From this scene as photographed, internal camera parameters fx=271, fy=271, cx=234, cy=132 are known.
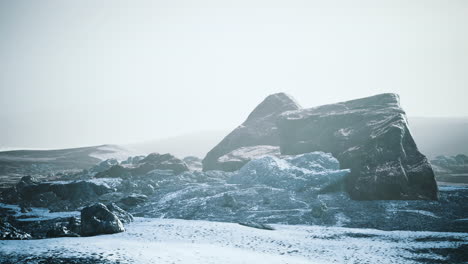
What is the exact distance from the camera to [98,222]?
43.5ft

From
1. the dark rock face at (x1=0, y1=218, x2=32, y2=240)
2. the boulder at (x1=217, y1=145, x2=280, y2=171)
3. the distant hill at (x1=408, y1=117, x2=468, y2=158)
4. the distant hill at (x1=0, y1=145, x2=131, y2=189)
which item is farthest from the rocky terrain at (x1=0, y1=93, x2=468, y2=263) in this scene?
the distant hill at (x1=0, y1=145, x2=131, y2=189)

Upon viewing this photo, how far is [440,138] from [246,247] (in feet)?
277

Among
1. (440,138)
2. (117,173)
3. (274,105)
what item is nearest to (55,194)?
(117,173)

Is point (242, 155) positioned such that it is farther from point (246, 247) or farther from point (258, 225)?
point (246, 247)

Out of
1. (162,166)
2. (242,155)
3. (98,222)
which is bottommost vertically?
(98,222)

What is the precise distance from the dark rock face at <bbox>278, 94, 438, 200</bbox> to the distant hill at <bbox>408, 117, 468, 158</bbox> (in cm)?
3783

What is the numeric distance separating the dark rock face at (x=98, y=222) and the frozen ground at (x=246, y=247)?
2.18 ft

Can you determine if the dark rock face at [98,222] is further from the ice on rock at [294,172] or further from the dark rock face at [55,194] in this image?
the ice on rock at [294,172]

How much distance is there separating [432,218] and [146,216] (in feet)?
56.7

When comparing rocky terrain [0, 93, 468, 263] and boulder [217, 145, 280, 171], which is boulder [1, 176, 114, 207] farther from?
boulder [217, 145, 280, 171]

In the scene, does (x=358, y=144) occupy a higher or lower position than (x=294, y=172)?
higher

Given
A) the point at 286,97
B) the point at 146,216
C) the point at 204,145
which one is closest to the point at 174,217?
the point at 146,216

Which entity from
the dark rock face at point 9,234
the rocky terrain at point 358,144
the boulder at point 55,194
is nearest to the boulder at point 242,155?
the rocky terrain at point 358,144

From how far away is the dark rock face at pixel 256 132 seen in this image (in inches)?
1497
